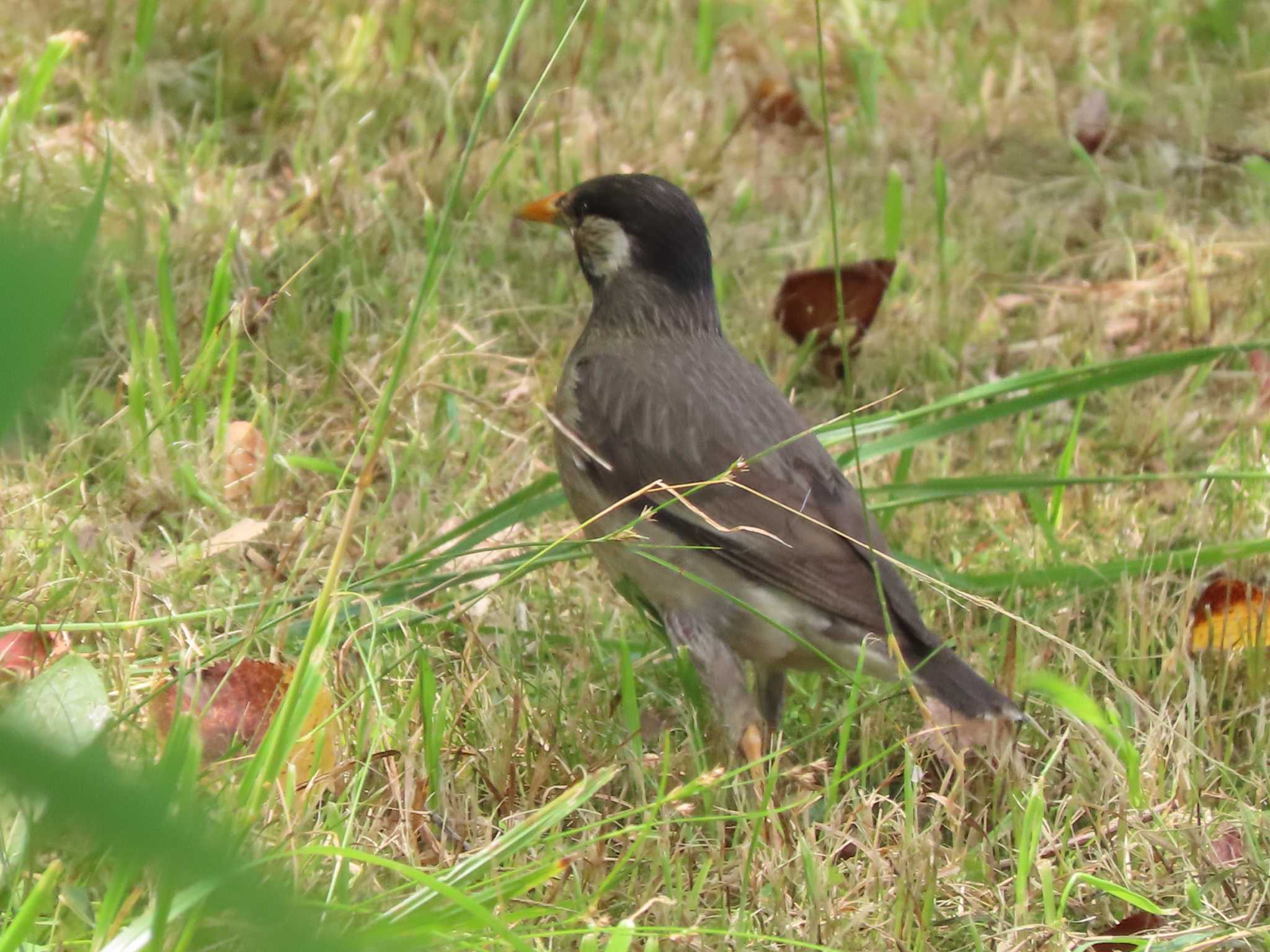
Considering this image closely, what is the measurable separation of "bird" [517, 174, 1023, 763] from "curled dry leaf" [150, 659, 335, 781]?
0.59 meters

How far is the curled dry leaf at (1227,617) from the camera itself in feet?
10.1

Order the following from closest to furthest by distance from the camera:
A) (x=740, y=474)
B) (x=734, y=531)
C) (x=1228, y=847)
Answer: (x=1228, y=847)
(x=734, y=531)
(x=740, y=474)

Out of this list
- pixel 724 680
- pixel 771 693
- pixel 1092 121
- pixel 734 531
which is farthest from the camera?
pixel 1092 121

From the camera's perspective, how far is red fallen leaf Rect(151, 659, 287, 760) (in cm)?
254

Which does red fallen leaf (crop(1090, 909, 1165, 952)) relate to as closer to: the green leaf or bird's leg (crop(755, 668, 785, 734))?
bird's leg (crop(755, 668, 785, 734))

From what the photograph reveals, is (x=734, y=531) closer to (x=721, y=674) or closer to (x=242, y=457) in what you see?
(x=721, y=674)

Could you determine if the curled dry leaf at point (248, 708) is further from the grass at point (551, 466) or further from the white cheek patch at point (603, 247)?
the white cheek patch at point (603, 247)

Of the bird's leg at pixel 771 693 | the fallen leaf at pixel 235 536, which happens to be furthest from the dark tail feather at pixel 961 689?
the fallen leaf at pixel 235 536

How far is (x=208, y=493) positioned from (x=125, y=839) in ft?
10.5

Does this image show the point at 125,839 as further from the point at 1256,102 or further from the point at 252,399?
the point at 1256,102

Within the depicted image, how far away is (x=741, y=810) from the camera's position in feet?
8.65

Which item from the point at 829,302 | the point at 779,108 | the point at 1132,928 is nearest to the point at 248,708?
the point at 1132,928

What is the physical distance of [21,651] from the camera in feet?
8.59

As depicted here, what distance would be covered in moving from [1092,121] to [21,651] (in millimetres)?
4328
